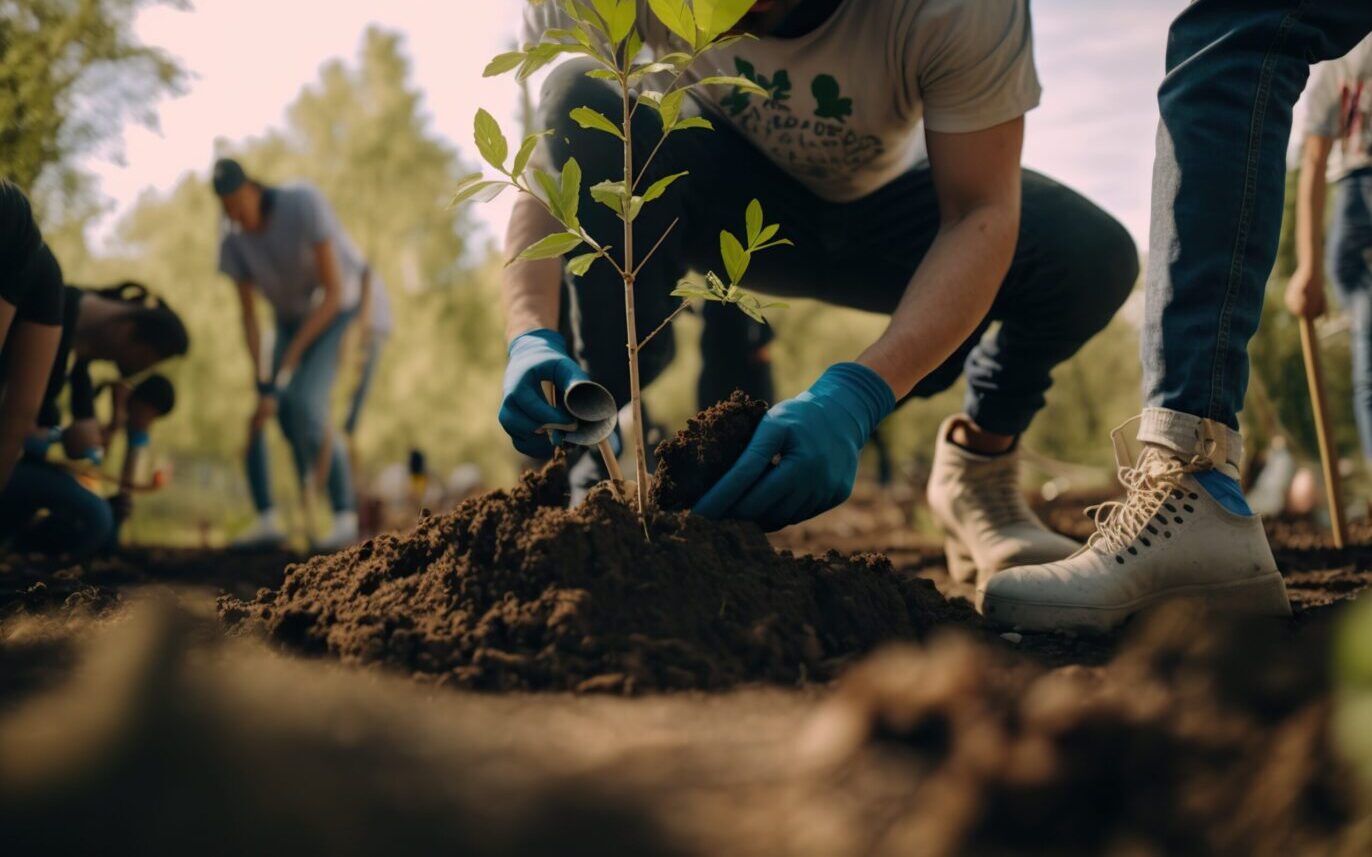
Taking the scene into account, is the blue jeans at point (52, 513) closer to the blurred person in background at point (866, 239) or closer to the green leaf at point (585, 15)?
the blurred person in background at point (866, 239)

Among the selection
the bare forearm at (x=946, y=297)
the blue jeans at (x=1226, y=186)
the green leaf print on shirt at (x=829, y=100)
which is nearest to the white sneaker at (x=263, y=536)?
the green leaf print on shirt at (x=829, y=100)

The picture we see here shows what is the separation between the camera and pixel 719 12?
140cm

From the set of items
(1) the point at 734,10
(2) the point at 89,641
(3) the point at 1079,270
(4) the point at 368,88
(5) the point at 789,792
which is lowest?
(5) the point at 789,792

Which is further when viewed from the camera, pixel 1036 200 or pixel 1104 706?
pixel 1036 200

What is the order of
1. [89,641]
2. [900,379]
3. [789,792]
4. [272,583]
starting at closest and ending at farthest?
1. [789,792]
2. [89,641]
3. [900,379]
4. [272,583]

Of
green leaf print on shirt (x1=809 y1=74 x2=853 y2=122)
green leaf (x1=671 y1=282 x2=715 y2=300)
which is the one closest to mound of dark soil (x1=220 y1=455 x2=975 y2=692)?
green leaf (x1=671 y1=282 x2=715 y2=300)

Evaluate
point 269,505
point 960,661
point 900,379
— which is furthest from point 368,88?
point 960,661

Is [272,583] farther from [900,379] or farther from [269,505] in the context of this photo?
[269,505]

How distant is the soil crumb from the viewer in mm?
1677

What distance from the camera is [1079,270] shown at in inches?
95.3

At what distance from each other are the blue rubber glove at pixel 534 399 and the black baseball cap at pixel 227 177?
4.18m

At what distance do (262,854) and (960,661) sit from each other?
61cm

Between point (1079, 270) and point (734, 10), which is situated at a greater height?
point (734, 10)

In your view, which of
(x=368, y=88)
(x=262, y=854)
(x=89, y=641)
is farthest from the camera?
(x=368, y=88)
